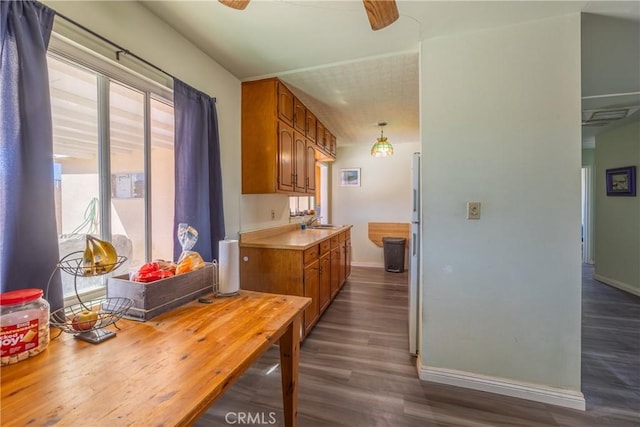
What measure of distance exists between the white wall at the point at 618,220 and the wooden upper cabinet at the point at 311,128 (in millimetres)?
4202

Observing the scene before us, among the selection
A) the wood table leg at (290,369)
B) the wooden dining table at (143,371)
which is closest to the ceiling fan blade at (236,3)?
the wooden dining table at (143,371)

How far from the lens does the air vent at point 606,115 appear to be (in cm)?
308

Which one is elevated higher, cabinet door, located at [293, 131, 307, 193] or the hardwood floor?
cabinet door, located at [293, 131, 307, 193]

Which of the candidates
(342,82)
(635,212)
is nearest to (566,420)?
(342,82)

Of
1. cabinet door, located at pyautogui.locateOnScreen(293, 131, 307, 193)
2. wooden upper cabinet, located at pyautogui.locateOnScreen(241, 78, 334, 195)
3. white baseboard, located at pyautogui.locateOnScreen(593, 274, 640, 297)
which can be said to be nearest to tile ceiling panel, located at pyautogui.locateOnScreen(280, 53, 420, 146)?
wooden upper cabinet, located at pyautogui.locateOnScreen(241, 78, 334, 195)

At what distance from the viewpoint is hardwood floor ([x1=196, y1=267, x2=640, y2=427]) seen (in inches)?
63.1

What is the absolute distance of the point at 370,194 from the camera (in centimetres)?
535

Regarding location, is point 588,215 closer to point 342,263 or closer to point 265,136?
point 342,263

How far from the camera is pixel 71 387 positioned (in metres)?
0.75

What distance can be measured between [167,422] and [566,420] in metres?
2.14

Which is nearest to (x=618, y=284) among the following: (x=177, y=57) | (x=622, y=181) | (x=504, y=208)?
(x=622, y=181)

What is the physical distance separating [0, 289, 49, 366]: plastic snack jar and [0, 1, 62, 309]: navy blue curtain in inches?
10.1

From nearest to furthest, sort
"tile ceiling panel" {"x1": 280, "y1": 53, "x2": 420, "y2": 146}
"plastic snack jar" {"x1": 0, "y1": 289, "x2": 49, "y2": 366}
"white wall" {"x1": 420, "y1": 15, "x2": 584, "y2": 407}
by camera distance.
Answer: "plastic snack jar" {"x1": 0, "y1": 289, "x2": 49, "y2": 366} → "white wall" {"x1": 420, "y1": 15, "x2": 584, "y2": 407} → "tile ceiling panel" {"x1": 280, "y1": 53, "x2": 420, "y2": 146}

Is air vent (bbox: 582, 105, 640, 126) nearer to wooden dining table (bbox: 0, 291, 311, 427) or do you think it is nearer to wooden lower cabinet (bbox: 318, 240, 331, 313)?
wooden lower cabinet (bbox: 318, 240, 331, 313)
